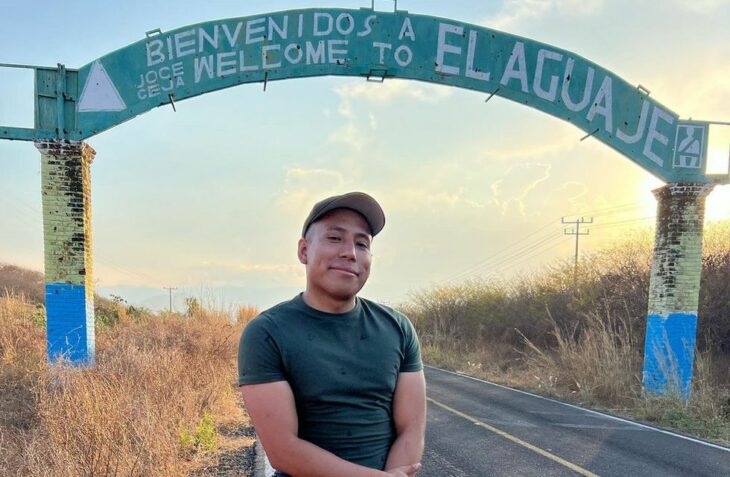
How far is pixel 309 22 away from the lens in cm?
695

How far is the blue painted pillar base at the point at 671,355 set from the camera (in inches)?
287

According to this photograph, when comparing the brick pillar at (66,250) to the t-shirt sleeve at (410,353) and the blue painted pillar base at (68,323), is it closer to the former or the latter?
the blue painted pillar base at (68,323)

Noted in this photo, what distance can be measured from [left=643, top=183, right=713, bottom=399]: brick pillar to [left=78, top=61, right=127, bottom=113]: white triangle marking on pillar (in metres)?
9.60

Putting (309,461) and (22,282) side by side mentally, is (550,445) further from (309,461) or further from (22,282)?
(22,282)

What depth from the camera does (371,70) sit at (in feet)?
23.4

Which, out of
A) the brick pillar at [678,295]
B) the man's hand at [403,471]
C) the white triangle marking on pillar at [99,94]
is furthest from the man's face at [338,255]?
the brick pillar at [678,295]

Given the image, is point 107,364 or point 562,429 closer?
point 107,364

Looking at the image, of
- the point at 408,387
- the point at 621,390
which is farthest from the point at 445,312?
the point at 408,387

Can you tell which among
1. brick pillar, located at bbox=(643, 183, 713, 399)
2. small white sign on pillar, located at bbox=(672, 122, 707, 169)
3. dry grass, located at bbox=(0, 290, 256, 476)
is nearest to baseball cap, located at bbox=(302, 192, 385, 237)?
dry grass, located at bbox=(0, 290, 256, 476)

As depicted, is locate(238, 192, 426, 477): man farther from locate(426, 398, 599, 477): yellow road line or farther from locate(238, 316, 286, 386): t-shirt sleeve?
locate(426, 398, 599, 477): yellow road line

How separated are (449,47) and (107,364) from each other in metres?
7.17

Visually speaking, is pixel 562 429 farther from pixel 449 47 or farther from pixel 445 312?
pixel 445 312

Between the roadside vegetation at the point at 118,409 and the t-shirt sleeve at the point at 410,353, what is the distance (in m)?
2.52

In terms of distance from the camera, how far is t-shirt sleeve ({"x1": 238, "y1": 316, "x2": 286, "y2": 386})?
1.49 meters
